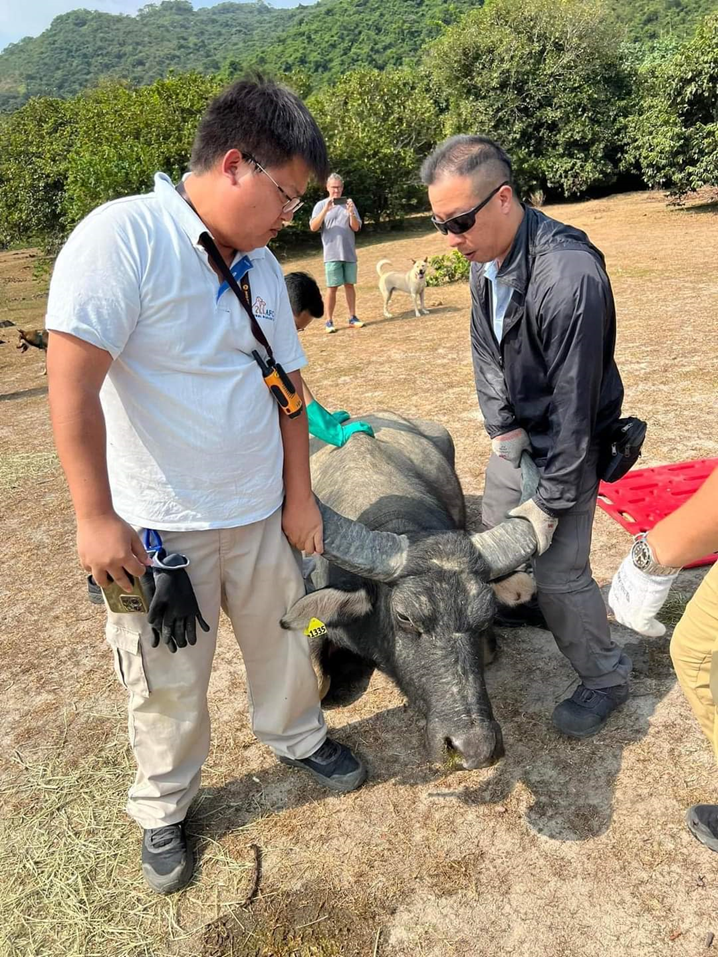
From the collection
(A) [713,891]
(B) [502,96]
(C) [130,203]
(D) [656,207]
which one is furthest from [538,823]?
(B) [502,96]

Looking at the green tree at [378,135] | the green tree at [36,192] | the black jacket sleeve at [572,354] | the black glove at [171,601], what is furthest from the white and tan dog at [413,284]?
the green tree at [36,192]

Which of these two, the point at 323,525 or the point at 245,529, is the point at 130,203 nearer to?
the point at 245,529

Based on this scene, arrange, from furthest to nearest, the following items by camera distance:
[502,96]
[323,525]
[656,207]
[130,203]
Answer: [502,96] → [656,207] → [323,525] → [130,203]

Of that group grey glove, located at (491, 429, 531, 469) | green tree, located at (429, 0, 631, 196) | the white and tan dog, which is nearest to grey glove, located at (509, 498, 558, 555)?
grey glove, located at (491, 429, 531, 469)

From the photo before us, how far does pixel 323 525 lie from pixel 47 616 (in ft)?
10.3

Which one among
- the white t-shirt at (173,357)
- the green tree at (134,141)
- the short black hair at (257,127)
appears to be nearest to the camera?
the white t-shirt at (173,357)

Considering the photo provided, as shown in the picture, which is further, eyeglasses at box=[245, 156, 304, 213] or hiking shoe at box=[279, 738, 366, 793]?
hiking shoe at box=[279, 738, 366, 793]

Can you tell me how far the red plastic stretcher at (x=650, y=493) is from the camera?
5379 mm

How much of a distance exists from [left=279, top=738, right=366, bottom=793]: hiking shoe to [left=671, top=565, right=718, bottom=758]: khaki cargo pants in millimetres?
1684

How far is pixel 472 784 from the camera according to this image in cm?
348

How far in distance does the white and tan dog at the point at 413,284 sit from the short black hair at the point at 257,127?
11460mm

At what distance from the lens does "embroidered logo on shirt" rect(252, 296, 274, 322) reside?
2630 mm

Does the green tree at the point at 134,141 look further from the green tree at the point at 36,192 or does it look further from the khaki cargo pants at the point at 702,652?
the khaki cargo pants at the point at 702,652

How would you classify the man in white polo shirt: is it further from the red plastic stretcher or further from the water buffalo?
the red plastic stretcher
